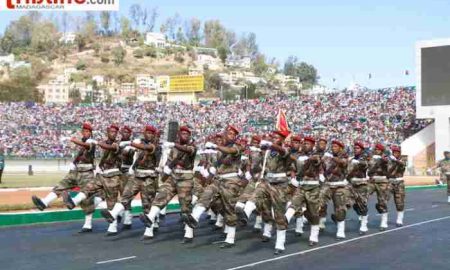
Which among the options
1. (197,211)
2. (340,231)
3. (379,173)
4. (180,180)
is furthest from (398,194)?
(197,211)

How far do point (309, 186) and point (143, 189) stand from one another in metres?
3.44

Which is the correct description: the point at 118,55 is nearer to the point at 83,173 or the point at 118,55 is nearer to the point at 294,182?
the point at 83,173

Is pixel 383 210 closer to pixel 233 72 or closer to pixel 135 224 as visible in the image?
pixel 135 224

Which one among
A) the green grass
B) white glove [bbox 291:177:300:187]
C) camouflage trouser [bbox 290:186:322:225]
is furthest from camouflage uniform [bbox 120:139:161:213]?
the green grass

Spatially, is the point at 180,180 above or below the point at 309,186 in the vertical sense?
above

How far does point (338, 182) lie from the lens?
539 inches

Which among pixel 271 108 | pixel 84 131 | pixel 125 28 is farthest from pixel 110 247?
pixel 125 28

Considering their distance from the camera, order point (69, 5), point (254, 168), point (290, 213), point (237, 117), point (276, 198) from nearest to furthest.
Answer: point (276, 198)
point (290, 213)
point (254, 168)
point (69, 5)
point (237, 117)

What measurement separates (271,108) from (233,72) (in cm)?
12690

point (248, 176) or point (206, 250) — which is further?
point (248, 176)

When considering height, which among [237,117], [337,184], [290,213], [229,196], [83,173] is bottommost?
[290,213]

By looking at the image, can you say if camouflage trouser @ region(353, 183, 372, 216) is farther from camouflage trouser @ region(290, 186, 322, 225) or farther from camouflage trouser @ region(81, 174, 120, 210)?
camouflage trouser @ region(81, 174, 120, 210)

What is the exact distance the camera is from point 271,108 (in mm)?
61000

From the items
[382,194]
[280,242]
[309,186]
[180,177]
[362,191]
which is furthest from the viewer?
[382,194]
